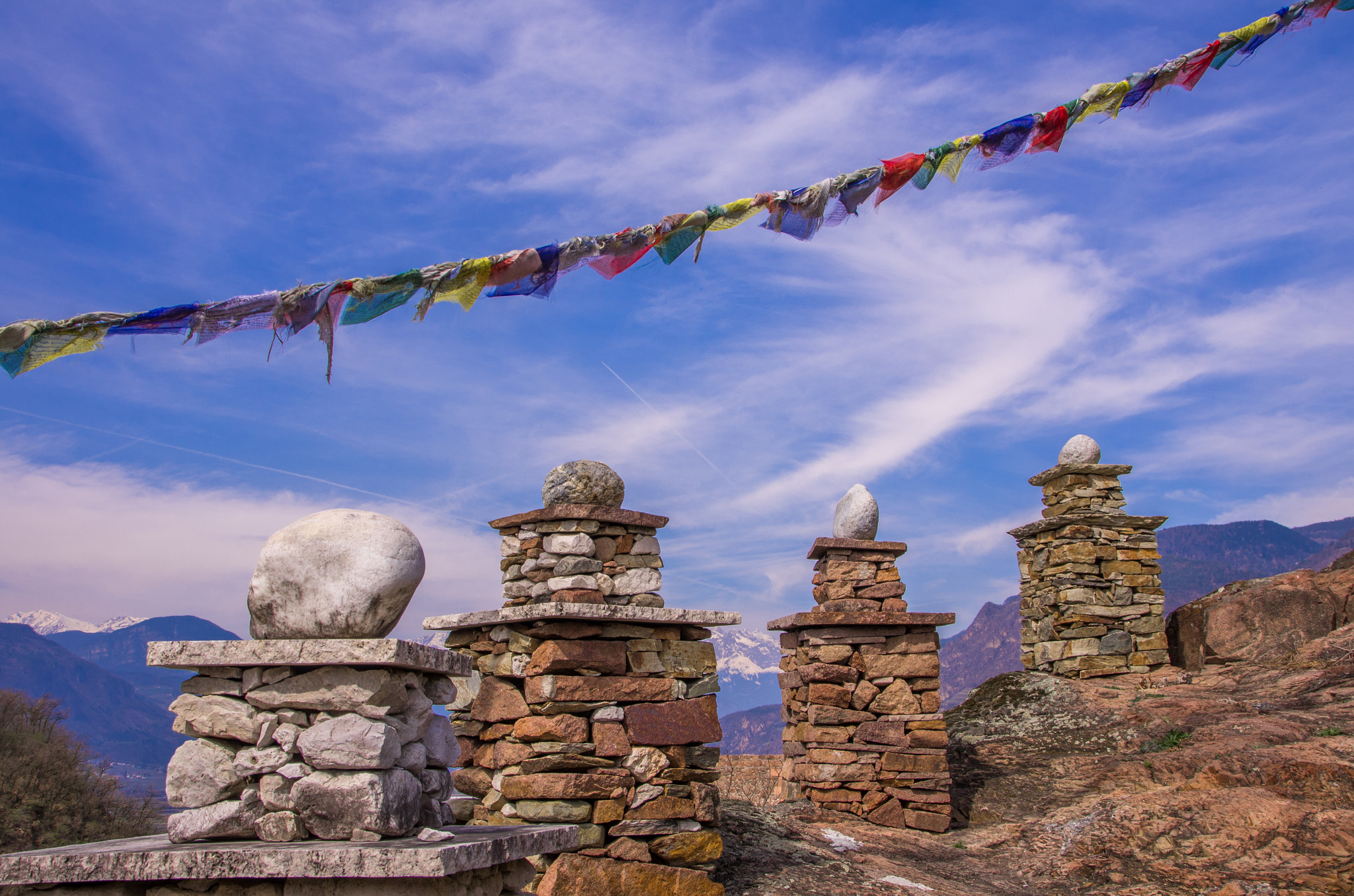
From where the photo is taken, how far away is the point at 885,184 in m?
6.17

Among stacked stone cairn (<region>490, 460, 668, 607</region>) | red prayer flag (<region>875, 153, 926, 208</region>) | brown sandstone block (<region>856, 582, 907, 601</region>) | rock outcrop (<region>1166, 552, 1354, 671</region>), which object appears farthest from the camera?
rock outcrop (<region>1166, 552, 1354, 671</region>)

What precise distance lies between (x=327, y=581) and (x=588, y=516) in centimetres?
307

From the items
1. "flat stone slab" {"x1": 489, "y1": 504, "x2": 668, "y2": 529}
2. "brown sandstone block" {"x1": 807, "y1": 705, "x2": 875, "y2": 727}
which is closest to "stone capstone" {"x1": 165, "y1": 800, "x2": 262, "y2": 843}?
"flat stone slab" {"x1": 489, "y1": 504, "x2": 668, "y2": 529}

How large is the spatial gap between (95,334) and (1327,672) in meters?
12.4

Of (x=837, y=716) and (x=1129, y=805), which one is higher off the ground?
(x=837, y=716)

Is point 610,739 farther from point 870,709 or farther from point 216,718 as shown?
point 870,709

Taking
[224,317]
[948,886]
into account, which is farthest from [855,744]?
[224,317]

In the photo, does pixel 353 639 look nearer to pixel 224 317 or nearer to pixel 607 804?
pixel 224 317

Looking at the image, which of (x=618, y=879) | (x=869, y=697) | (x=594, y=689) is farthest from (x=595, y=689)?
(x=869, y=697)

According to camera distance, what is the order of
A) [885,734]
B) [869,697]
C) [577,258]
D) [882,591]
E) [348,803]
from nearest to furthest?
[348,803] < [577,258] < [885,734] < [869,697] < [882,591]

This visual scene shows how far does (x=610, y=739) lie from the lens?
6.34 metres

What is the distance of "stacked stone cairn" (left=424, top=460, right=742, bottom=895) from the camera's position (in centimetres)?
618

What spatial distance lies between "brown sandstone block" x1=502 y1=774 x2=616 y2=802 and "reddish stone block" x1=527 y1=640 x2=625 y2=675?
69 cm

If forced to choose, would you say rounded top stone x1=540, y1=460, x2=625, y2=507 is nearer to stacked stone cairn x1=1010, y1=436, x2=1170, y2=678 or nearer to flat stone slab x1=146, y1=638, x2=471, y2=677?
flat stone slab x1=146, y1=638, x2=471, y2=677
